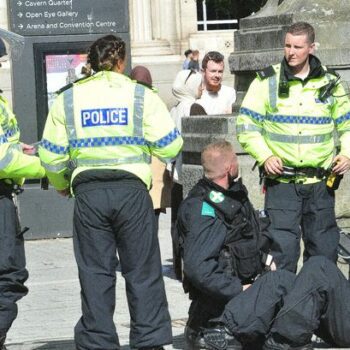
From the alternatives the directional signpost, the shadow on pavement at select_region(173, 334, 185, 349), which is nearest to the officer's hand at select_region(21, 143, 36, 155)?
the shadow on pavement at select_region(173, 334, 185, 349)

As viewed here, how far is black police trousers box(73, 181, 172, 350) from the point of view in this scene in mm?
7617

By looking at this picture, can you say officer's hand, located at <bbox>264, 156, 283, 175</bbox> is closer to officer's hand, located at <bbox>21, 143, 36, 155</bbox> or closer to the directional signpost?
officer's hand, located at <bbox>21, 143, 36, 155</bbox>

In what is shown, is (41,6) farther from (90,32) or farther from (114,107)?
(114,107)

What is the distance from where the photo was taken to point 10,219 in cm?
810

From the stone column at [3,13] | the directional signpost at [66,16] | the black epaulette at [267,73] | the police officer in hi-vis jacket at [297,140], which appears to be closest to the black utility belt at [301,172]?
the police officer in hi-vis jacket at [297,140]

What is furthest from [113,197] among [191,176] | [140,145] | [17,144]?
[191,176]

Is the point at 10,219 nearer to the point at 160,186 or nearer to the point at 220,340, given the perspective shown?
the point at 220,340

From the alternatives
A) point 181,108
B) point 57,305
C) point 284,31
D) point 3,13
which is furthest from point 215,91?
point 3,13

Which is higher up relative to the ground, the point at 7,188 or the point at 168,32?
the point at 7,188

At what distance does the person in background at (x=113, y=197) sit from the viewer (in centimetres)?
762

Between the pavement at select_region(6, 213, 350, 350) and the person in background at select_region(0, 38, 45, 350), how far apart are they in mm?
504

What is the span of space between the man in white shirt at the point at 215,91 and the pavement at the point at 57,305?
4.52 feet

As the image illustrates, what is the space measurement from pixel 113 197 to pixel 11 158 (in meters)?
0.72

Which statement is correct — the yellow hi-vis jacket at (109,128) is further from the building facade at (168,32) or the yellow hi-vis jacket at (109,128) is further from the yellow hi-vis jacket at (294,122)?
the building facade at (168,32)
